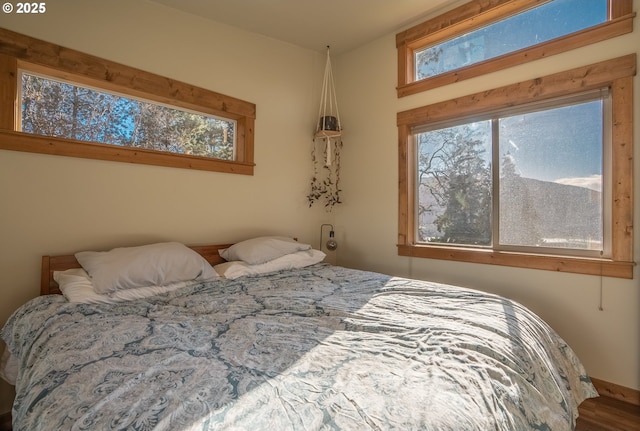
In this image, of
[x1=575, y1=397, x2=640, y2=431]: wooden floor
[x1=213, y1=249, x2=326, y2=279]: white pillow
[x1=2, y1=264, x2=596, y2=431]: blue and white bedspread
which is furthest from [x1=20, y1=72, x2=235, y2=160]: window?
[x1=575, y1=397, x2=640, y2=431]: wooden floor

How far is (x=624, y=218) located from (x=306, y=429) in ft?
7.72

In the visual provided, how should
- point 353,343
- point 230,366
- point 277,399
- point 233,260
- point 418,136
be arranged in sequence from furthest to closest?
point 418,136 < point 233,260 < point 353,343 < point 230,366 < point 277,399

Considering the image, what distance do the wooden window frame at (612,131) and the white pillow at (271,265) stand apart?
3.40 ft

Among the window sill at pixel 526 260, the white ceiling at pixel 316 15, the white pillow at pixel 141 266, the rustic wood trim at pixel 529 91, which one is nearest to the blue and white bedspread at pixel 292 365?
the white pillow at pixel 141 266

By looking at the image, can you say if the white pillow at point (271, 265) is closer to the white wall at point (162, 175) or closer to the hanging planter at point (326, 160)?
the white wall at point (162, 175)

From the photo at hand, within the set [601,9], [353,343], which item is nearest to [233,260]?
[353,343]

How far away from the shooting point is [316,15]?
287 centimetres

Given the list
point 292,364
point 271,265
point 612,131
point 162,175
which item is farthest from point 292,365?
point 612,131

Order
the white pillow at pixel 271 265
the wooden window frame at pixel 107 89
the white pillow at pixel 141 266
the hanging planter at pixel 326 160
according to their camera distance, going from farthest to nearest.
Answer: the hanging planter at pixel 326 160, the white pillow at pixel 271 265, the wooden window frame at pixel 107 89, the white pillow at pixel 141 266

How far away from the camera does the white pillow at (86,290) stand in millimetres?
1664

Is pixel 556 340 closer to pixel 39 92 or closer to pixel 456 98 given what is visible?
pixel 456 98

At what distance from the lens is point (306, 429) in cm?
67

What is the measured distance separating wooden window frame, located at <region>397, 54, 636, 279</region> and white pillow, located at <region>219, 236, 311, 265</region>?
4.16ft

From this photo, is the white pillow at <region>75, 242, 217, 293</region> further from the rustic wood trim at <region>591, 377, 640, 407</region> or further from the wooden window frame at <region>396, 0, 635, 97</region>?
the rustic wood trim at <region>591, 377, 640, 407</region>
